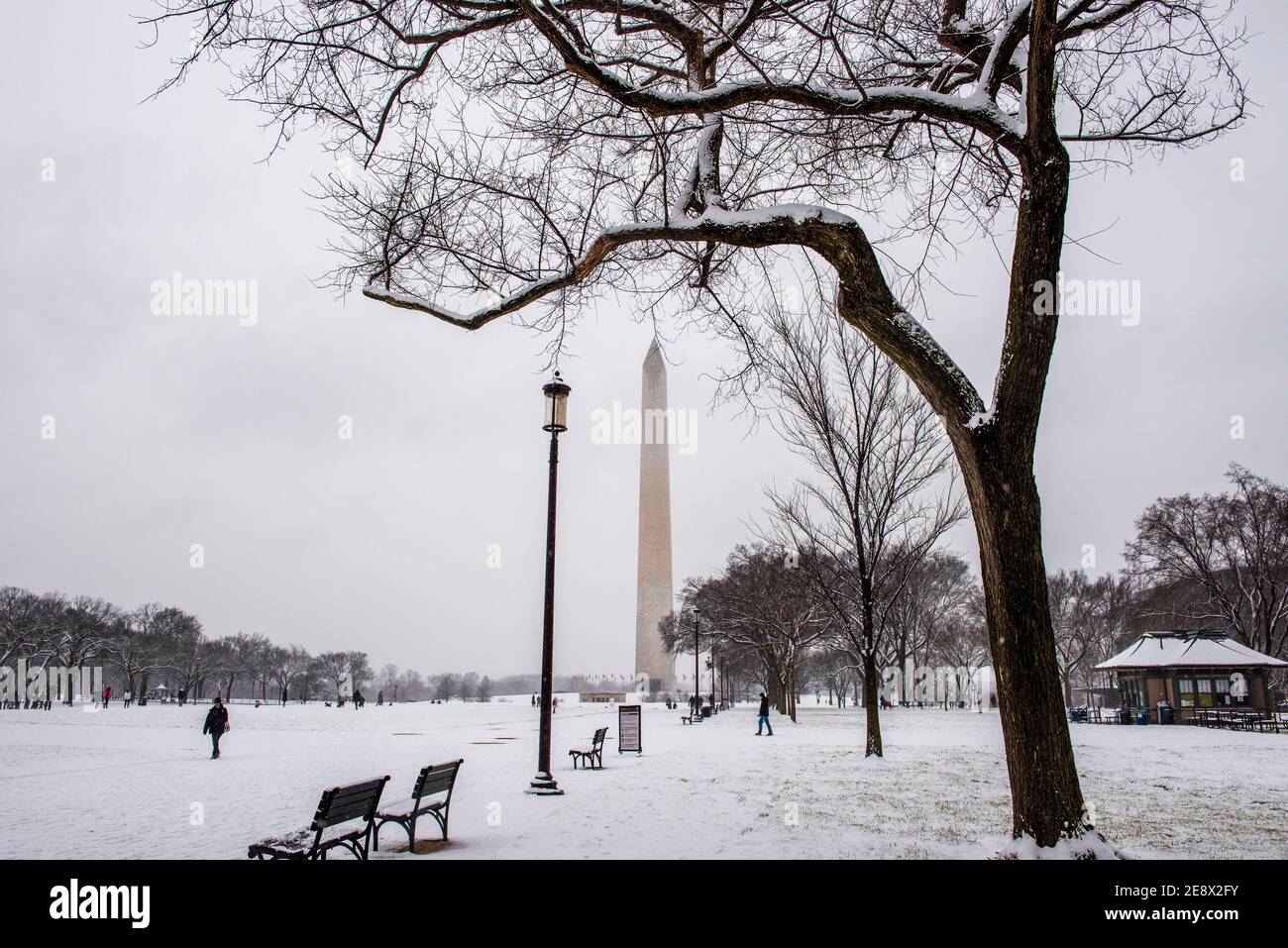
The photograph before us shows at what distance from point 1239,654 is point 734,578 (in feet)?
75.7

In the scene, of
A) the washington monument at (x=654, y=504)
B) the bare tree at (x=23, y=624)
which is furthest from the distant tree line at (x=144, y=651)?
the washington monument at (x=654, y=504)

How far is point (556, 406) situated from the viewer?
13.0 metres

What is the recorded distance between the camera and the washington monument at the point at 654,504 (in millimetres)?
63438

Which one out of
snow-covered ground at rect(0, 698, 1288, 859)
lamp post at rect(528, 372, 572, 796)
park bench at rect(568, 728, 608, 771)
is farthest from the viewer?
park bench at rect(568, 728, 608, 771)

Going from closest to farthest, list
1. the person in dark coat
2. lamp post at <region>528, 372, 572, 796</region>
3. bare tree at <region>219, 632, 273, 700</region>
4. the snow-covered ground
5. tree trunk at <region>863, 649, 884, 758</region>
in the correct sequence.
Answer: the snow-covered ground → lamp post at <region>528, 372, 572, 796</region> → tree trunk at <region>863, 649, 884, 758</region> → the person in dark coat → bare tree at <region>219, 632, 273, 700</region>

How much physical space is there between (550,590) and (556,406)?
3.07 meters

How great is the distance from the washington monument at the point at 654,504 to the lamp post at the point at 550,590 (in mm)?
49908

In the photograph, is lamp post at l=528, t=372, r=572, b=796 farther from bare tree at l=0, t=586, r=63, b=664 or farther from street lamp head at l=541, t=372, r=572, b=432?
bare tree at l=0, t=586, r=63, b=664

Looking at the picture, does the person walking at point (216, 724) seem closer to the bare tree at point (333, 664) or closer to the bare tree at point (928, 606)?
the bare tree at point (928, 606)

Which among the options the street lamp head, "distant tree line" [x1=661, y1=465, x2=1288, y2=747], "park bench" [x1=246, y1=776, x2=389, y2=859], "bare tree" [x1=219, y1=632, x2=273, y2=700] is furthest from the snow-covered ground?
"bare tree" [x1=219, y1=632, x2=273, y2=700]

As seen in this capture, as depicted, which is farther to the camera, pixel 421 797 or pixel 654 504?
pixel 654 504

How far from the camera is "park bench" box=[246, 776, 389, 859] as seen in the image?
6.00 metres
